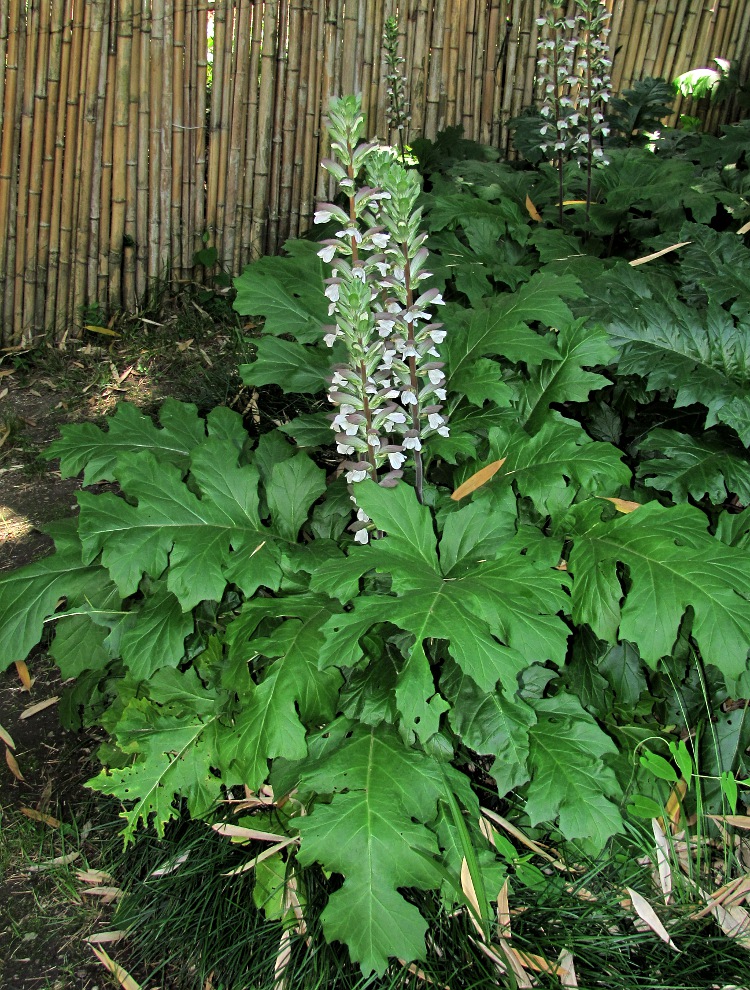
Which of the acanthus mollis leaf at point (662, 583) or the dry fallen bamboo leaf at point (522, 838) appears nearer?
the acanthus mollis leaf at point (662, 583)

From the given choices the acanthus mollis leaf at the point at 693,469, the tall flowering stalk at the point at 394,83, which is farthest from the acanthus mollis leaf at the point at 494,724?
the tall flowering stalk at the point at 394,83

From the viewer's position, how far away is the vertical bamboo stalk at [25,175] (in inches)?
175

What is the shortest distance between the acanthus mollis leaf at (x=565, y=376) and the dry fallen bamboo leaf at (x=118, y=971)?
2.06 m

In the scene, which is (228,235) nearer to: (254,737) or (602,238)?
(602,238)

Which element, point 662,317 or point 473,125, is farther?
point 473,125

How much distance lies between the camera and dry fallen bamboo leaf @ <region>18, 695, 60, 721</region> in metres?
3.11

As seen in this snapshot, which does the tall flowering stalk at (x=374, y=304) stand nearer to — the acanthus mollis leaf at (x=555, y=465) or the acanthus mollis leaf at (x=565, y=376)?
the acanthus mollis leaf at (x=555, y=465)

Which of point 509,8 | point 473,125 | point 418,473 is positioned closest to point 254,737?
point 418,473

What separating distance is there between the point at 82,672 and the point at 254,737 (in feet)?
3.26

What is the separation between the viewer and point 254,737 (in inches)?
89.0

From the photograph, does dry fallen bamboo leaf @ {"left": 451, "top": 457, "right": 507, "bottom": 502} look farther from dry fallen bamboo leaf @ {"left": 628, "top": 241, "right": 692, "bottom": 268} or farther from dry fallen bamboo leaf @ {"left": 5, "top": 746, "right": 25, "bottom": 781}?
dry fallen bamboo leaf @ {"left": 5, "top": 746, "right": 25, "bottom": 781}

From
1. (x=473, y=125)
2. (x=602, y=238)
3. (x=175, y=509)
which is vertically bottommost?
(x=175, y=509)

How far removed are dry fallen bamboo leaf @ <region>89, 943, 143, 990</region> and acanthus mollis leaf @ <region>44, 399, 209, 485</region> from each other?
146cm

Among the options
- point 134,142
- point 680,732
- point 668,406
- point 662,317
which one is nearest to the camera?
point 680,732
